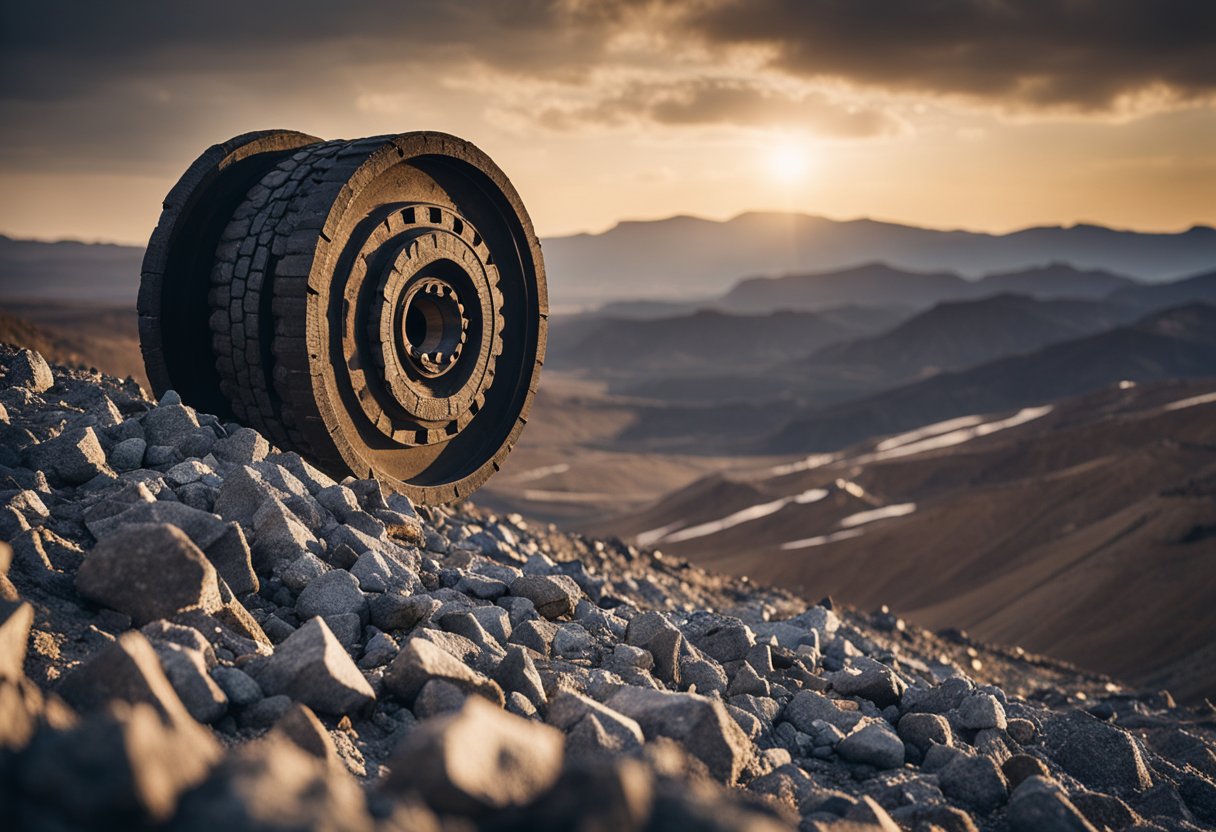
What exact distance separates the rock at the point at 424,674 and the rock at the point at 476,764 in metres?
1.28

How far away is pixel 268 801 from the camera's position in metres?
1.25

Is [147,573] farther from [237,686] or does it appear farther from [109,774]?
[109,774]

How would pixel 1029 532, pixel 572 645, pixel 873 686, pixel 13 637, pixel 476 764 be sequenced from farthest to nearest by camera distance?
pixel 1029 532
pixel 873 686
pixel 572 645
pixel 13 637
pixel 476 764

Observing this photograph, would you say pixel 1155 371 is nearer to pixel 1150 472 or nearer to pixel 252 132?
pixel 1150 472

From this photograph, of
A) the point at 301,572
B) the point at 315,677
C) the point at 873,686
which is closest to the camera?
the point at 315,677

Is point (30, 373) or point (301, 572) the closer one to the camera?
point (301, 572)

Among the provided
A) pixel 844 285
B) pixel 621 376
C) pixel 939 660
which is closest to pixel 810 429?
pixel 621 376

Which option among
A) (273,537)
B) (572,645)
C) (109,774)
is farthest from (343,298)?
(109,774)

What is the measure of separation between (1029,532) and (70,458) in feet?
70.2

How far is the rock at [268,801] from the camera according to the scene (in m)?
1.22

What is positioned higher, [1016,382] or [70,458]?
[70,458]

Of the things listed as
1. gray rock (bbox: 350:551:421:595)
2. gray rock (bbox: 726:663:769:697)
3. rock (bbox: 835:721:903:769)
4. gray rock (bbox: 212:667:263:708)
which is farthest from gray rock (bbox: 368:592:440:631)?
rock (bbox: 835:721:903:769)

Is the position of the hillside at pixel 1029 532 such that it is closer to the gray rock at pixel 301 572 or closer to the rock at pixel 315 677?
the gray rock at pixel 301 572

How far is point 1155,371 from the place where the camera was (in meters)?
58.3
